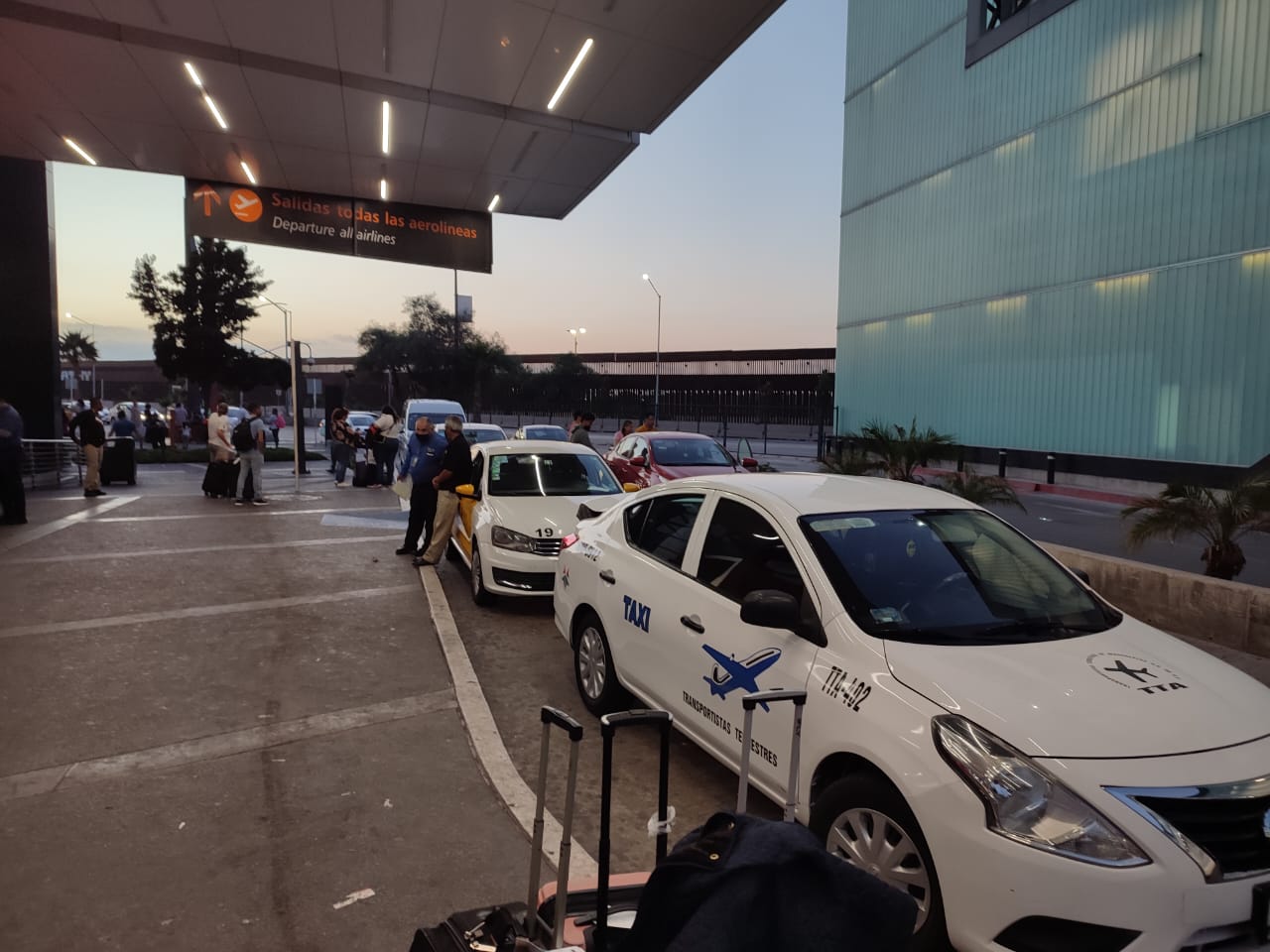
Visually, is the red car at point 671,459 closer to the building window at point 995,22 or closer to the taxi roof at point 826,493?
the taxi roof at point 826,493

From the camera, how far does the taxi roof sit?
4.02 meters

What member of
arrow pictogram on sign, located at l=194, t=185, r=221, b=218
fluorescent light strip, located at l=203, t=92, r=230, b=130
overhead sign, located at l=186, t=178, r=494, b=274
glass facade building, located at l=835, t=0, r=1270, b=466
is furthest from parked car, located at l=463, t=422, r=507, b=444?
glass facade building, located at l=835, t=0, r=1270, b=466

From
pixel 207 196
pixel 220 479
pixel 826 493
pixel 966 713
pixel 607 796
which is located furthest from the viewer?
pixel 220 479

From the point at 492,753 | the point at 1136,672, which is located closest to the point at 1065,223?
the point at 1136,672

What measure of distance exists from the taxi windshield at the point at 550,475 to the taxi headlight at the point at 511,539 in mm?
845

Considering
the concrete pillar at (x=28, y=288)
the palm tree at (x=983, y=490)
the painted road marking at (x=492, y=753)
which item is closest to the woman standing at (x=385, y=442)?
the concrete pillar at (x=28, y=288)

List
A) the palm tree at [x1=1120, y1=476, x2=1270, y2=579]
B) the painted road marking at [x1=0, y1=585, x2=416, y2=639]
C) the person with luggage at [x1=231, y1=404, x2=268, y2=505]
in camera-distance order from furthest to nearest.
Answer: the person with luggage at [x1=231, y1=404, x2=268, y2=505], the palm tree at [x1=1120, y1=476, x2=1270, y2=579], the painted road marking at [x1=0, y1=585, x2=416, y2=639]

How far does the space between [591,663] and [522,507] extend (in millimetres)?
3185

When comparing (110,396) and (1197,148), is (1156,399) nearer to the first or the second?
(1197,148)

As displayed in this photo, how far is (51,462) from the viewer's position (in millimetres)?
17312

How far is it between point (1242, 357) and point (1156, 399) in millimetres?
2423

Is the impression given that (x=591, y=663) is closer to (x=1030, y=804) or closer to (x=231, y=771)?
(x=231, y=771)

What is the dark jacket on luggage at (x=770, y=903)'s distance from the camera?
57.9 inches

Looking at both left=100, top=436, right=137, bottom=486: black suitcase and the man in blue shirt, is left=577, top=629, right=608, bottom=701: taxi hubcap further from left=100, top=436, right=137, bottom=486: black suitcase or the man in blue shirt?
left=100, top=436, right=137, bottom=486: black suitcase
